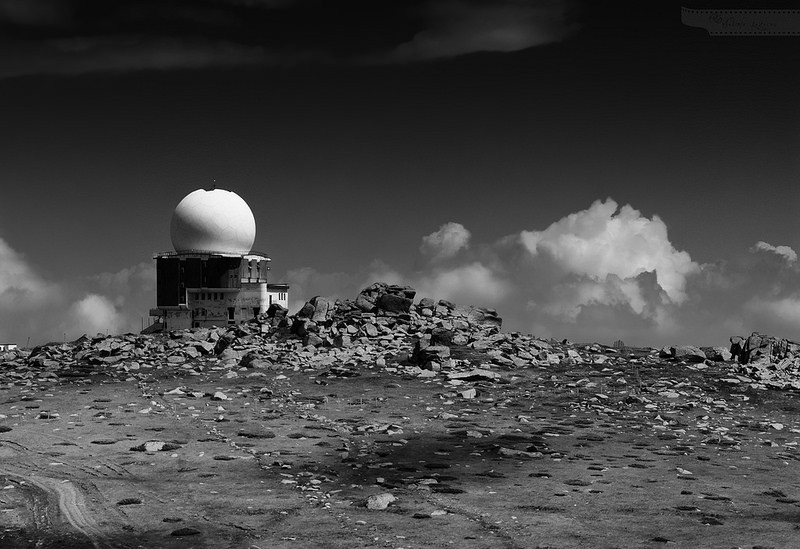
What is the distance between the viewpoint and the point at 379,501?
50.0 feet

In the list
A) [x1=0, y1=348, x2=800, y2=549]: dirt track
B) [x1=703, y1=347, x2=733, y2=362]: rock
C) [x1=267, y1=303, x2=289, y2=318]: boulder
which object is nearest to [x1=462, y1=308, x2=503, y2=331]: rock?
[x1=703, y1=347, x2=733, y2=362]: rock

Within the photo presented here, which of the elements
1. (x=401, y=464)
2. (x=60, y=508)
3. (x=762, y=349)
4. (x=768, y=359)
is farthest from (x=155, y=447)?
(x=762, y=349)

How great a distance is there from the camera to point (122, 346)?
42438mm

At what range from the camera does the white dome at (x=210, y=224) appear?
65750 millimetres

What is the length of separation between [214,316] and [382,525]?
181 ft

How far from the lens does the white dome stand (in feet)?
216

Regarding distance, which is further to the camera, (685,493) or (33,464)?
(33,464)

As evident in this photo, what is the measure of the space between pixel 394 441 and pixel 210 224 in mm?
47282

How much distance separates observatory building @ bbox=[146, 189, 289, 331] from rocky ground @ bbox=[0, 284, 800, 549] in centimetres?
2123

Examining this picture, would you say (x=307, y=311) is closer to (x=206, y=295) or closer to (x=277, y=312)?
(x=277, y=312)

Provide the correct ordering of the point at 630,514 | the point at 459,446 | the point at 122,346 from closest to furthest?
the point at 630,514 < the point at 459,446 < the point at 122,346

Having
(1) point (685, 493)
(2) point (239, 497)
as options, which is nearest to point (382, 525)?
(2) point (239, 497)

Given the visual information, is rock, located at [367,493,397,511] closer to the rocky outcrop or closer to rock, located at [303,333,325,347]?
rock, located at [303,333,325,347]

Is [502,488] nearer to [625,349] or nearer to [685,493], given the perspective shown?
[685,493]
